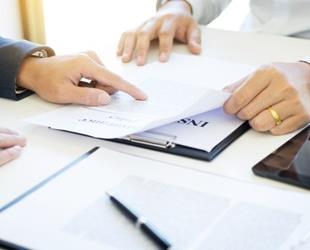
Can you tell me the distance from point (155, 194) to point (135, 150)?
0.14 m

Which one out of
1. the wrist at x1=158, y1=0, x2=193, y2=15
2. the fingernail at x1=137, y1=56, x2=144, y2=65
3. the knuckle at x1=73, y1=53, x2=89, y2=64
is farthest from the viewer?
the wrist at x1=158, y1=0, x2=193, y2=15

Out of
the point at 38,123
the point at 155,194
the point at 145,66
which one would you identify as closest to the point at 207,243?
the point at 155,194

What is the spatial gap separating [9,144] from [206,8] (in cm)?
85

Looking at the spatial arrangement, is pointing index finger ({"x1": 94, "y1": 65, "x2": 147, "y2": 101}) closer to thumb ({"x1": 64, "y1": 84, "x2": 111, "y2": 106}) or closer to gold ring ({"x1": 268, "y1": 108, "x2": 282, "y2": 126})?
thumb ({"x1": 64, "y1": 84, "x2": 111, "y2": 106})

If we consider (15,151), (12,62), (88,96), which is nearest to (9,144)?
(15,151)

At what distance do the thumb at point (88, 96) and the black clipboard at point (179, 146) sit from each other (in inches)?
4.7

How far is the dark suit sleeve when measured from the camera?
96 centimetres

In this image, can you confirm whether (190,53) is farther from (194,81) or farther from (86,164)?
(86,164)

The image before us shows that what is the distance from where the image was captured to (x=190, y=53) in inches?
46.4

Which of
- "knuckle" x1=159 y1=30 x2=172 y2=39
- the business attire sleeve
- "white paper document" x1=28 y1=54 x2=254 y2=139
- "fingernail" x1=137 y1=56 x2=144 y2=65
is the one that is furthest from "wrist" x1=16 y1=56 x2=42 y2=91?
the business attire sleeve

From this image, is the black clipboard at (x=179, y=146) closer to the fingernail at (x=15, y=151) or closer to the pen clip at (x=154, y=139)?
the pen clip at (x=154, y=139)

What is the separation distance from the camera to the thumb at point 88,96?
0.88 m

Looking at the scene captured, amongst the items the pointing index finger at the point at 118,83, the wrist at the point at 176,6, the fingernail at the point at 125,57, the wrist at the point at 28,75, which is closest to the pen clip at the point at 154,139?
the pointing index finger at the point at 118,83

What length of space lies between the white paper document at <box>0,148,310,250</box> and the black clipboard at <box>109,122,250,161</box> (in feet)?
0.15
